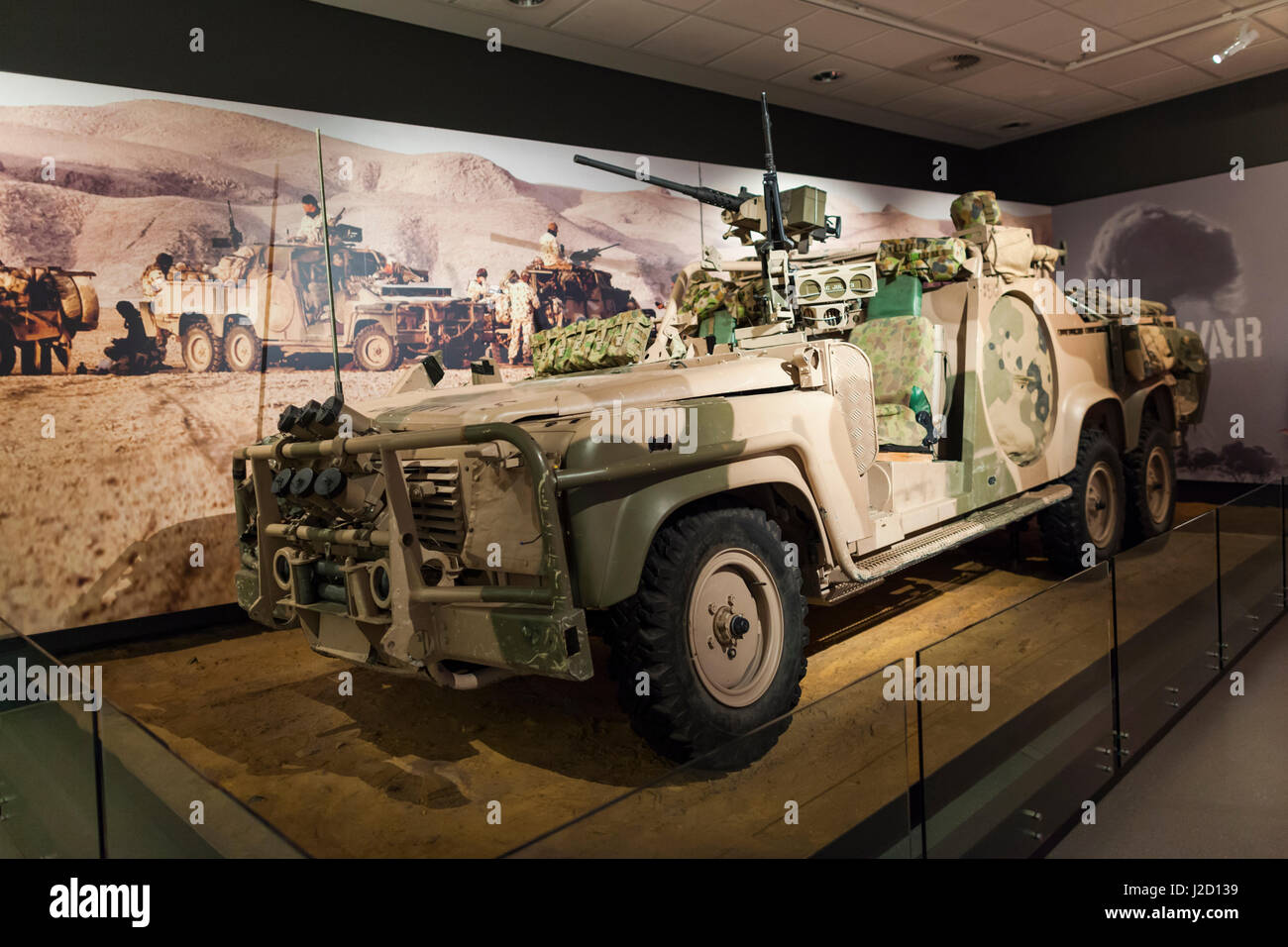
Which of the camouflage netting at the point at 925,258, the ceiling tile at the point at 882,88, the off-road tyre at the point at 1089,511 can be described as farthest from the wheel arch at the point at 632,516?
the ceiling tile at the point at 882,88

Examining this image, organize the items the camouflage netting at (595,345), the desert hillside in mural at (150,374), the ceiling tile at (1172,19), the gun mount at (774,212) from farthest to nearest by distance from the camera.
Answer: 1. the ceiling tile at (1172,19)
2. the desert hillside in mural at (150,374)
3. the gun mount at (774,212)
4. the camouflage netting at (595,345)

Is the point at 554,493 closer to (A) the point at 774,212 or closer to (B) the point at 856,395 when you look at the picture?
(B) the point at 856,395

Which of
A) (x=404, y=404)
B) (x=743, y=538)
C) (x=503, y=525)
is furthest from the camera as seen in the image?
(x=404, y=404)

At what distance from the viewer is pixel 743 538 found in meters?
3.50

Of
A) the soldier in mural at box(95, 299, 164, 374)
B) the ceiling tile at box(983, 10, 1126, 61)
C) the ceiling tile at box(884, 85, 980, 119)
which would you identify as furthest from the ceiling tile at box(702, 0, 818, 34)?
the soldier in mural at box(95, 299, 164, 374)

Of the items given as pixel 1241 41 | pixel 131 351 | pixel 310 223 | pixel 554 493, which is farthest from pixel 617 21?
pixel 554 493

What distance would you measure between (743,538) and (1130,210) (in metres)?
8.22

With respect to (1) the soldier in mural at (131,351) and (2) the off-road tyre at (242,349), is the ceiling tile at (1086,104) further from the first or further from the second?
(1) the soldier in mural at (131,351)

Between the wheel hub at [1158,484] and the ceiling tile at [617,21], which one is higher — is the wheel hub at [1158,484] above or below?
below

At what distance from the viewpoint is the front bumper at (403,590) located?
291cm

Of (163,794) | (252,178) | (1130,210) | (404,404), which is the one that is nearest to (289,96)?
(252,178)

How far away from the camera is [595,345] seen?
4789 millimetres

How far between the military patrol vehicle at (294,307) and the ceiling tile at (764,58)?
10.9ft
